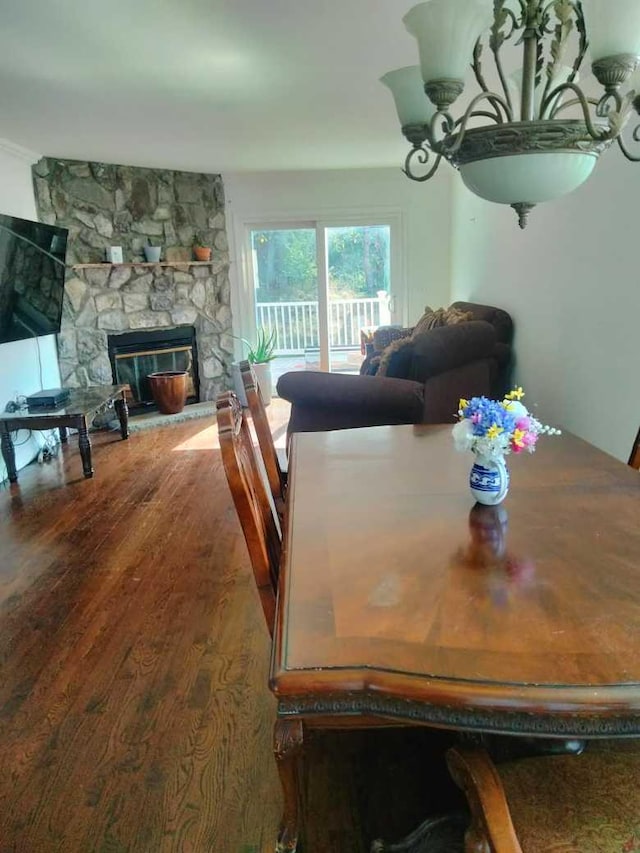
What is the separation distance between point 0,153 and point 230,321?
2.65 meters

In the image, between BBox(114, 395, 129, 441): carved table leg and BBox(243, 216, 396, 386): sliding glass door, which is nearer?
BBox(114, 395, 129, 441): carved table leg

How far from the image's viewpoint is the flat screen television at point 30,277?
4008 millimetres

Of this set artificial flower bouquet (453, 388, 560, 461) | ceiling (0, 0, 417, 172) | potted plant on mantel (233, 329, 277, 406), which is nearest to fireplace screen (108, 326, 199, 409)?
potted plant on mantel (233, 329, 277, 406)

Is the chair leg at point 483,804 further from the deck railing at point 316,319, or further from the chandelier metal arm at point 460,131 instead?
the deck railing at point 316,319

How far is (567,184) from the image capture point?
1.38 meters

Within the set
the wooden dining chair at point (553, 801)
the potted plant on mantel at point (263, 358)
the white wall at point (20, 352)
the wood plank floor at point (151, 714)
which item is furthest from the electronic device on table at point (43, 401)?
the wooden dining chair at point (553, 801)

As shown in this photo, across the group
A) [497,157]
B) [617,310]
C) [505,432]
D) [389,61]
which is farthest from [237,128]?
[505,432]

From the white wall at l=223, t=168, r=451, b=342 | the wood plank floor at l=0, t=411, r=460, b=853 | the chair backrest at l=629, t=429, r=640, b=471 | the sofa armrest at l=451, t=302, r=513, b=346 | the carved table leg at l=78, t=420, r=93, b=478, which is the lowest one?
the wood plank floor at l=0, t=411, r=460, b=853

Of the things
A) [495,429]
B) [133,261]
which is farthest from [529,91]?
[133,261]

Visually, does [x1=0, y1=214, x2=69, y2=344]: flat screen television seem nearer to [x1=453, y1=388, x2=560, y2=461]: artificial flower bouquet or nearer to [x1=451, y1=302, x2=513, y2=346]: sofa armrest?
[x1=451, y1=302, x2=513, y2=346]: sofa armrest

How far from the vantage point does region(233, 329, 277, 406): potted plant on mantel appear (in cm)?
634

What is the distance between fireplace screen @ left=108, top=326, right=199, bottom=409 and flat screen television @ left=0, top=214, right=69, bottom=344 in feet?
3.09

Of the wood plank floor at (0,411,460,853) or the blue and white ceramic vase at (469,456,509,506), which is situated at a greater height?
the blue and white ceramic vase at (469,456,509,506)

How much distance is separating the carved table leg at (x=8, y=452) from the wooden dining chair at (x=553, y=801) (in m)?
3.87
